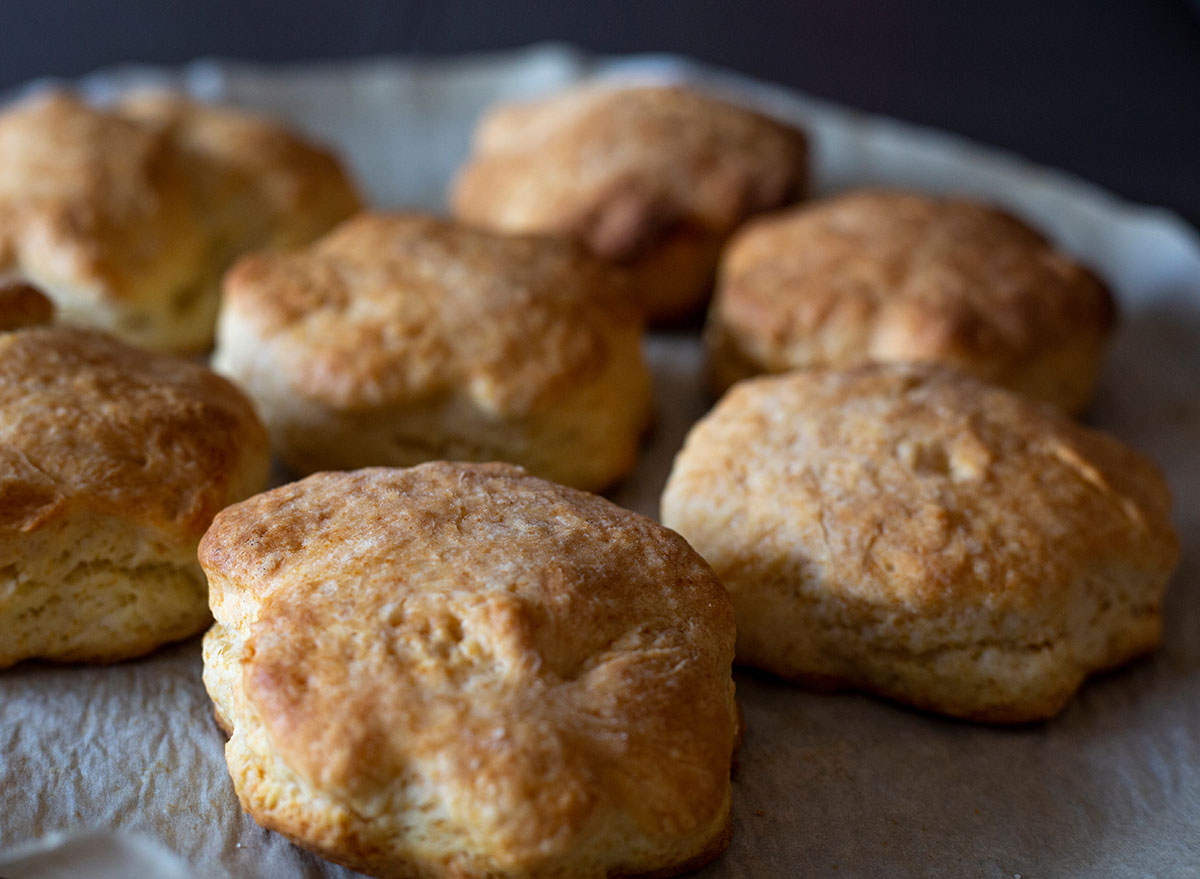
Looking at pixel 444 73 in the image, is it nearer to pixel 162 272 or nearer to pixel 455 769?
pixel 162 272

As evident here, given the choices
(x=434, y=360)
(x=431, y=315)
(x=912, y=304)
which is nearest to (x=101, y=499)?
(x=434, y=360)

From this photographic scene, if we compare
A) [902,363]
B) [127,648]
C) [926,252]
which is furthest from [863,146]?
[127,648]

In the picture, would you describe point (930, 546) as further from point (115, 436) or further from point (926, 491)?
point (115, 436)

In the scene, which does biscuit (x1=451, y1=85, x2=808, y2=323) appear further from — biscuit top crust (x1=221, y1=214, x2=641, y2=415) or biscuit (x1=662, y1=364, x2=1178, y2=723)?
biscuit (x1=662, y1=364, x2=1178, y2=723)

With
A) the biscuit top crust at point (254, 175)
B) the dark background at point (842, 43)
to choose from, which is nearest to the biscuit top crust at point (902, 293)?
the biscuit top crust at point (254, 175)

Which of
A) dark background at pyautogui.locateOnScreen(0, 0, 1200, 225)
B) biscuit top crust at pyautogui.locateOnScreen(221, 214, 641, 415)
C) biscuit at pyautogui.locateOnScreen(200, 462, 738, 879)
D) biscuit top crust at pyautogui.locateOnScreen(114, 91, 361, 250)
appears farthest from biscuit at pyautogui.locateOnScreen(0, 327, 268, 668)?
dark background at pyautogui.locateOnScreen(0, 0, 1200, 225)

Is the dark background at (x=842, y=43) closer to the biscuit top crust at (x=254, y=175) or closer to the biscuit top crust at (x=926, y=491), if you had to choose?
the biscuit top crust at (x=254, y=175)
